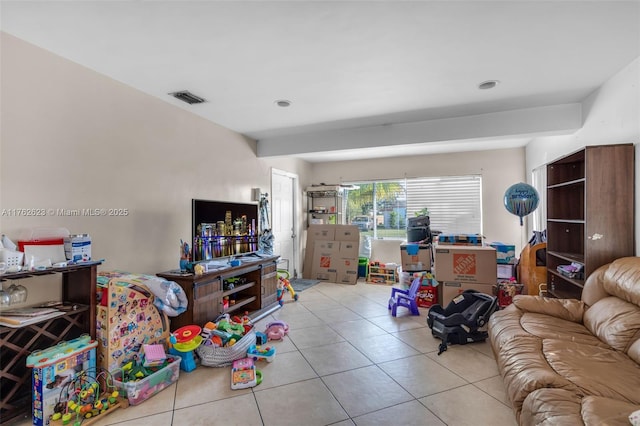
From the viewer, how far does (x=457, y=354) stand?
2.64m

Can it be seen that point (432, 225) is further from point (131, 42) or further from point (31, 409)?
point (31, 409)

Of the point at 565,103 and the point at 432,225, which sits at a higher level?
the point at 565,103

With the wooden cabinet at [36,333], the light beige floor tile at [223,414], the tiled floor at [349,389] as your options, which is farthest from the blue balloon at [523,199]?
the wooden cabinet at [36,333]

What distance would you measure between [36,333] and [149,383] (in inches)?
32.2

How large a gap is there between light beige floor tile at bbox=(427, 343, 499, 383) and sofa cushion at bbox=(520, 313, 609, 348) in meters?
0.44

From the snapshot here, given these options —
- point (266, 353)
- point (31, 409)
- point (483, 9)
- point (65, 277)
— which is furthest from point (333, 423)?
point (483, 9)

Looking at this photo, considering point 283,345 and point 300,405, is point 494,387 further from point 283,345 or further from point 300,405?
point 283,345

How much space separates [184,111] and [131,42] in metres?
1.31

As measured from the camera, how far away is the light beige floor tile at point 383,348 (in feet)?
8.57

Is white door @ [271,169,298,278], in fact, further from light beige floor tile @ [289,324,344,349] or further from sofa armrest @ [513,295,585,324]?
sofa armrest @ [513,295,585,324]

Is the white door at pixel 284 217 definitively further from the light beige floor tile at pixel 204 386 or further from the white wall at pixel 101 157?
the light beige floor tile at pixel 204 386

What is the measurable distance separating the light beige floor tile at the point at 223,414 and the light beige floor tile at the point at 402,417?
2.16ft

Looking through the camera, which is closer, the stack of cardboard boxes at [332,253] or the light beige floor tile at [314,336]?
the light beige floor tile at [314,336]


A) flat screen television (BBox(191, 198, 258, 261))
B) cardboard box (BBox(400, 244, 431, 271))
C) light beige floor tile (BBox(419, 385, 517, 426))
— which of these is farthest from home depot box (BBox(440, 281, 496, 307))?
flat screen television (BBox(191, 198, 258, 261))
